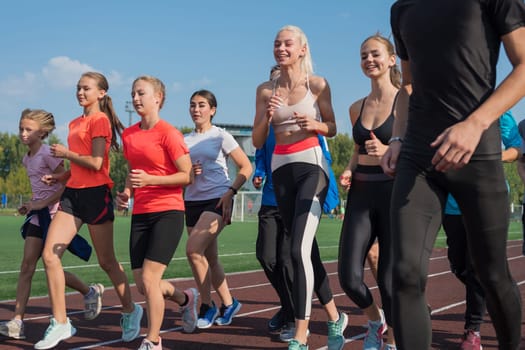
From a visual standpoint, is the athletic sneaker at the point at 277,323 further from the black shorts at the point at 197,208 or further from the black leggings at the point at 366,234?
the black leggings at the point at 366,234

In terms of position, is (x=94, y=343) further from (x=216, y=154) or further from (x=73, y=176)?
(x=216, y=154)

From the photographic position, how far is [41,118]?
6.62 metres

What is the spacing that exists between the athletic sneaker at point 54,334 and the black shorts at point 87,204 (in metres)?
0.84

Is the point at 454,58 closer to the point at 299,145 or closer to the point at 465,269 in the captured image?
the point at 299,145

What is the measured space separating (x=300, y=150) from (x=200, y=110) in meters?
2.05

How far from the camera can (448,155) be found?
305 cm

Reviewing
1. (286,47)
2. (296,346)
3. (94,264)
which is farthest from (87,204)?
(94,264)

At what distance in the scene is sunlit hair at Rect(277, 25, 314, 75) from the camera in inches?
213

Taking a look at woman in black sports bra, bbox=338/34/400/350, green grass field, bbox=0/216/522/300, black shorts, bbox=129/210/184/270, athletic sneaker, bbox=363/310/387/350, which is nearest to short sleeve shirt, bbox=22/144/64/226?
black shorts, bbox=129/210/184/270

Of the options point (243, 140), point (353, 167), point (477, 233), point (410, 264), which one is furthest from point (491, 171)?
point (243, 140)

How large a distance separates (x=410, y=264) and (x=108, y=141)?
3525 mm

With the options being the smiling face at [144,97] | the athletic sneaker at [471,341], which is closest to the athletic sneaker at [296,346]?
the athletic sneaker at [471,341]

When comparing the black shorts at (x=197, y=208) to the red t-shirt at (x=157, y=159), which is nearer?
the red t-shirt at (x=157, y=159)

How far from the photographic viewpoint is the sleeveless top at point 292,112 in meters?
5.41
